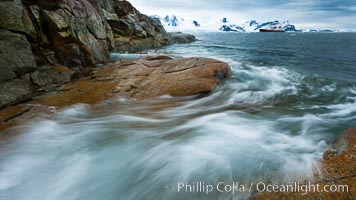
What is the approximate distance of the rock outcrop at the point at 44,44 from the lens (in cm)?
791

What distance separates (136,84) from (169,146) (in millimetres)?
4416

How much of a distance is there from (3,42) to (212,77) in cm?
782

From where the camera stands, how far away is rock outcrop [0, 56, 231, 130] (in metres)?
7.40

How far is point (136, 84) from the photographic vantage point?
9.19 m

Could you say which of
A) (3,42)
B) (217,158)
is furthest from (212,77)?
(3,42)

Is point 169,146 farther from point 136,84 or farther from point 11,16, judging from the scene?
point 11,16

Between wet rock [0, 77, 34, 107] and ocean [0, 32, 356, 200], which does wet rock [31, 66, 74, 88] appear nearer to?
wet rock [0, 77, 34, 107]

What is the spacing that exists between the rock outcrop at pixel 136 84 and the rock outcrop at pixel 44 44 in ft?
2.87

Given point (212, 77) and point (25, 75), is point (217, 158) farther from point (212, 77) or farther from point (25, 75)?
point (25, 75)

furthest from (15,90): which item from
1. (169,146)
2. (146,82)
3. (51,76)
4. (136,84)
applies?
(169,146)

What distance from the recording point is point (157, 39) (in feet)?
104

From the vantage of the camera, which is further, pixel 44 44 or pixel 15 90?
pixel 44 44

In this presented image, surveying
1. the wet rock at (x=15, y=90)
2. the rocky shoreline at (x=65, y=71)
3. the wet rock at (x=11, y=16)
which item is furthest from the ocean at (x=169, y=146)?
the wet rock at (x=11, y=16)

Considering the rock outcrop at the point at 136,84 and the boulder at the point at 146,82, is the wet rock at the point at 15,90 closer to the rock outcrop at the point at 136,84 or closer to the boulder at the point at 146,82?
the rock outcrop at the point at 136,84
